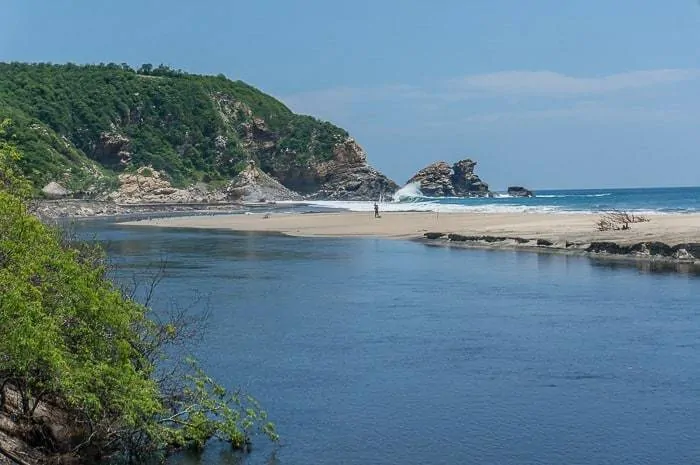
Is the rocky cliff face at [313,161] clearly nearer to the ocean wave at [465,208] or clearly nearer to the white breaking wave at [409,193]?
the white breaking wave at [409,193]

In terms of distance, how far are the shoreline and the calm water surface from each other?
13.8 ft

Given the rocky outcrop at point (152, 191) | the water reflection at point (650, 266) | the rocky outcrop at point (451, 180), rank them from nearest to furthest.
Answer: the water reflection at point (650, 266), the rocky outcrop at point (152, 191), the rocky outcrop at point (451, 180)

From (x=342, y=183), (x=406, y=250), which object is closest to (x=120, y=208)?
(x=342, y=183)

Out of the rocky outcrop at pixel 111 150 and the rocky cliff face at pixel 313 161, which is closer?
the rocky outcrop at pixel 111 150

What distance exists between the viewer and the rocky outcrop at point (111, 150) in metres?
137

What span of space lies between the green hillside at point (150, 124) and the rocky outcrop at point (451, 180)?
63.7 ft

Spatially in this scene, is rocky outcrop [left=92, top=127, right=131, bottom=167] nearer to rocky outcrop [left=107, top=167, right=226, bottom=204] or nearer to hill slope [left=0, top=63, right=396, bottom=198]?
hill slope [left=0, top=63, right=396, bottom=198]

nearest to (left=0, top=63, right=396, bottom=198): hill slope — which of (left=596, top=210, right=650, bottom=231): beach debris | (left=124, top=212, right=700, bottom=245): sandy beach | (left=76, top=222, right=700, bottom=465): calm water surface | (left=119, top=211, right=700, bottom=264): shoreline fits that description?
(left=124, top=212, right=700, bottom=245): sandy beach

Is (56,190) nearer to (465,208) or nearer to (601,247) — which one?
(465,208)

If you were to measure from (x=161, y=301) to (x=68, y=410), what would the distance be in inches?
571

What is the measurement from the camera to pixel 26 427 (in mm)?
11945

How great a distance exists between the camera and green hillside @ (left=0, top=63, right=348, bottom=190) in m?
131

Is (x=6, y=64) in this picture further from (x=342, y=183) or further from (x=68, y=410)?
(x=68, y=410)

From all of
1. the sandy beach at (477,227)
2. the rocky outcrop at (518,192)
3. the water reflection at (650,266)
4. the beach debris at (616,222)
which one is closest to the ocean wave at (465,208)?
the sandy beach at (477,227)
